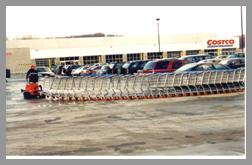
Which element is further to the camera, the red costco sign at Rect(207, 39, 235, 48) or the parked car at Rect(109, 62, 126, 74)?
the red costco sign at Rect(207, 39, 235, 48)

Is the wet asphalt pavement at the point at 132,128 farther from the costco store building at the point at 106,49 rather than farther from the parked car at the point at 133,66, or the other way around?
the costco store building at the point at 106,49

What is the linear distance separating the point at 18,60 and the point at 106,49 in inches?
445

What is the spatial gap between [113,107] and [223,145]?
6906 mm

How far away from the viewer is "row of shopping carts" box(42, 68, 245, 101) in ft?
60.1

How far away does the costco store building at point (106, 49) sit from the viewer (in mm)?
56500

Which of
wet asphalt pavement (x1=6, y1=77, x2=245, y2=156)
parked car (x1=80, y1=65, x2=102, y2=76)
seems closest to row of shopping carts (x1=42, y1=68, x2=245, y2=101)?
wet asphalt pavement (x1=6, y1=77, x2=245, y2=156)

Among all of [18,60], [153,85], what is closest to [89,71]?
[153,85]

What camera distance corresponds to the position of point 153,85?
18234 millimetres

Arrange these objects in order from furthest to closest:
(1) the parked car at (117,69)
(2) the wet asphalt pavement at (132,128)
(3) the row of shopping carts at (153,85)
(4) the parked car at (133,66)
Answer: (1) the parked car at (117,69) → (4) the parked car at (133,66) → (3) the row of shopping carts at (153,85) → (2) the wet asphalt pavement at (132,128)

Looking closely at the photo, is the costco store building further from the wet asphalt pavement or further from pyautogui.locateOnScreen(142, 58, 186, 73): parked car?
the wet asphalt pavement

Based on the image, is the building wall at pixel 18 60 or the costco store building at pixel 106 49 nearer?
the building wall at pixel 18 60

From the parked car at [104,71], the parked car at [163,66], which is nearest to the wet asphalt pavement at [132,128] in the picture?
the parked car at [163,66]

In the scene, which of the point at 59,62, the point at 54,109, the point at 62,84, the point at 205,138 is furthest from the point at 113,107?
the point at 59,62

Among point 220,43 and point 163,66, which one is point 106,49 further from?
point 163,66
